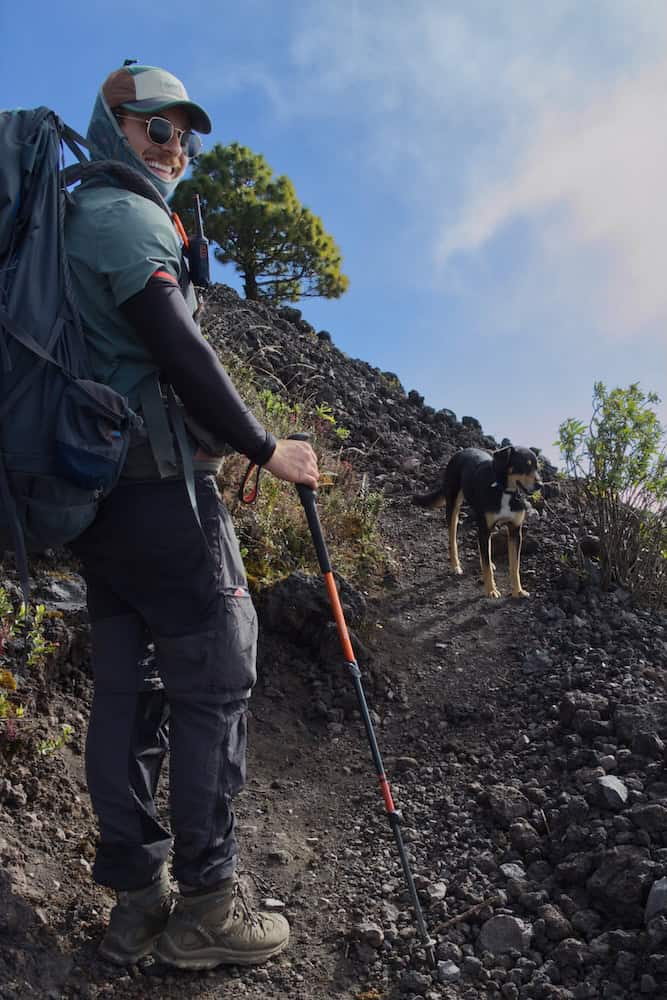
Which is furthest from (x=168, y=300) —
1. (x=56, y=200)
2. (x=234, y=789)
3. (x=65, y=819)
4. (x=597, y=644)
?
(x=597, y=644)

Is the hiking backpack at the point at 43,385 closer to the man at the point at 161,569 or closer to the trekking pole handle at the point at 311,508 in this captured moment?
the man at the point at 161,569

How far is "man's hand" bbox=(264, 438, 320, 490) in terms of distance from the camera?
290 cm

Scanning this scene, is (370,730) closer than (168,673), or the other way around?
(168,673)

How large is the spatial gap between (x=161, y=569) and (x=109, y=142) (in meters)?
1.47

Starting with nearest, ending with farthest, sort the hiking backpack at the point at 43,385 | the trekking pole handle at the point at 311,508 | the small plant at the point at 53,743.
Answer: the hiking backpack at the point at 43,385 < the trekking pole handle at the point at 311,508 < the small plant at the point at 53,743

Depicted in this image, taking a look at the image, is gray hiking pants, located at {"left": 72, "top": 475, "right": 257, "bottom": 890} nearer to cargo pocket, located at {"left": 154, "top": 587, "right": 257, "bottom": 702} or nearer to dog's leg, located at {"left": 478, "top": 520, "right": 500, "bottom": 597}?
cargo pocket, located at {"left": 154, "top": 587, "right": 257, "bottom": 702}

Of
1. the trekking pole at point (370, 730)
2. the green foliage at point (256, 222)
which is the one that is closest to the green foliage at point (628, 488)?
the trekking pole at point (370, 730)

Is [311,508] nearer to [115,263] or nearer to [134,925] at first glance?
[115,263]

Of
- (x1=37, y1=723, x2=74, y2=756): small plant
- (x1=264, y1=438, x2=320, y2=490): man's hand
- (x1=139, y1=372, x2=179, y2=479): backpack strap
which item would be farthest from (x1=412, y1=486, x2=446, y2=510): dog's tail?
(x1=139, y1=372, x2=179, y2=479): backpack strap

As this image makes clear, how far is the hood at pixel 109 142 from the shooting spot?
2.86 m

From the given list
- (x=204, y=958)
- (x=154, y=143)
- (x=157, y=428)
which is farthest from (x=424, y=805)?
(x=154, y=143)

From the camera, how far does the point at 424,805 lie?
4.18 metres

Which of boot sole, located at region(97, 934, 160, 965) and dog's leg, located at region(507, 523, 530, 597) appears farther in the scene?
dog's leg, located at region(507, 523, 530, 597)

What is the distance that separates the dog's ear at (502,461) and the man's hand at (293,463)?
343 centimetres
